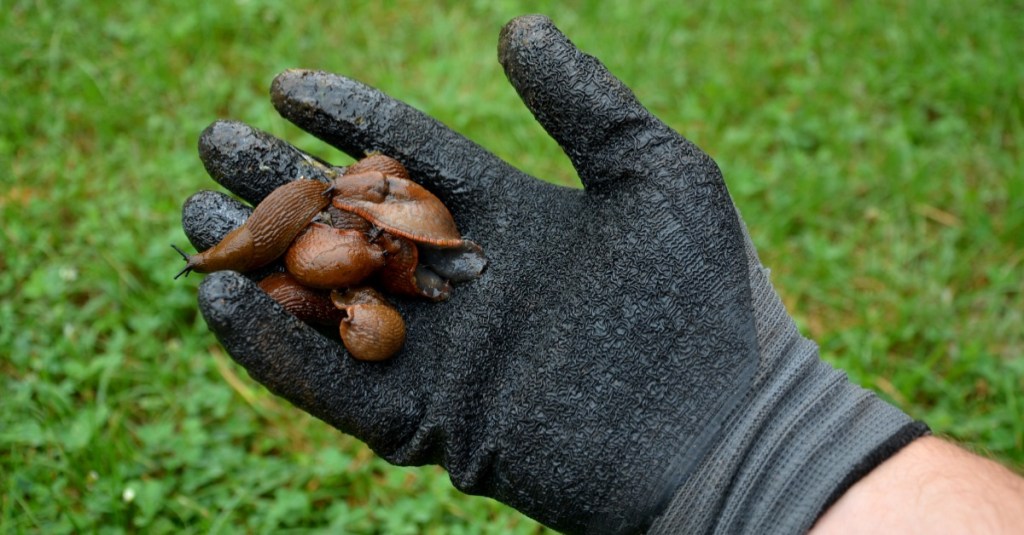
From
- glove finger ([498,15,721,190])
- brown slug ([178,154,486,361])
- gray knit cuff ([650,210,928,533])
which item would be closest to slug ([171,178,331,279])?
brown slug ([178,154,486,361])

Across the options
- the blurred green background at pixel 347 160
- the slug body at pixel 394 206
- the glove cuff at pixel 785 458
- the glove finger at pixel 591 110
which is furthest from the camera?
the blurred green background at pixel 347 160

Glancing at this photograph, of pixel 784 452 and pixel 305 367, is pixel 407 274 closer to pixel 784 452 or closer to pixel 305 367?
pixel 305 367

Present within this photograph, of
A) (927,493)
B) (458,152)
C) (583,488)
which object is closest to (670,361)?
(583,488)

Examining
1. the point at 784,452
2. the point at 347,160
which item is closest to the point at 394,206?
the point at 784,452

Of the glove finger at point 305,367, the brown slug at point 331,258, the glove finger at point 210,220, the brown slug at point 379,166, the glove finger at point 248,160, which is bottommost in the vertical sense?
the glove finger at point 305,367

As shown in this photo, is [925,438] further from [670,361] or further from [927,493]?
[670,361]

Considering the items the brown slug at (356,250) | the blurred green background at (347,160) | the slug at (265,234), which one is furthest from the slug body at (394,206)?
the blurred green background at (347,160)

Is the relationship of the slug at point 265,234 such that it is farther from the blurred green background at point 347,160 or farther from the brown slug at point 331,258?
the blurred green background at point 347,160
